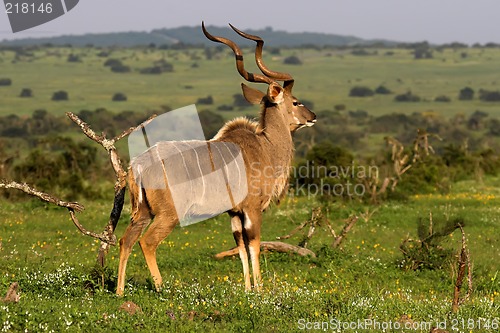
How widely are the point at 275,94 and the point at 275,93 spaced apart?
2 cm

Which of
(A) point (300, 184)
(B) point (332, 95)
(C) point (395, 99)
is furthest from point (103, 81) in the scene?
(A) point (300, 184)

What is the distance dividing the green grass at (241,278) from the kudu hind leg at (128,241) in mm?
129

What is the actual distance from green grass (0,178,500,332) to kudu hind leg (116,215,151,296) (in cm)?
13

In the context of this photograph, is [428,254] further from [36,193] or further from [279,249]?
[36,193]

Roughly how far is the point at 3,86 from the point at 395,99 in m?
52.6

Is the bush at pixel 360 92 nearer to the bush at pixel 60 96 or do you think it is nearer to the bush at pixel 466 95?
the bush at pixel 466 95

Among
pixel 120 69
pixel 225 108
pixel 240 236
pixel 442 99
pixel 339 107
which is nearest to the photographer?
pixel 240 236

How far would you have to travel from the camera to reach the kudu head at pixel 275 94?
34.0ft

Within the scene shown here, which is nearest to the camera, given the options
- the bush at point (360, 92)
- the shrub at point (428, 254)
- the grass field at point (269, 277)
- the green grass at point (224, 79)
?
the grass field at point (269, 277)

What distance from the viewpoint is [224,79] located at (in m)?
127

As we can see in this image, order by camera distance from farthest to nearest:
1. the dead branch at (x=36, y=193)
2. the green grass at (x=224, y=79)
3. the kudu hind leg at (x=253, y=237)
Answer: the green grass at (x=224, y=79) < the kudu hind leg at (x=253, y=237) < the dead branch at (x=36, y=193)

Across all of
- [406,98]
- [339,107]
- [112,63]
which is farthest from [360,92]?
[112,63]

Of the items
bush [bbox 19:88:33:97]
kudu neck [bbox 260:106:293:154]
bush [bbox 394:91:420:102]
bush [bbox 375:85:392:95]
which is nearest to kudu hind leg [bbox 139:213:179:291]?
kudu neck [bbox 260:106:293:154]

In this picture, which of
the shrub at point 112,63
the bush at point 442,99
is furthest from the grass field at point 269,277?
the shrub at point 112,63
